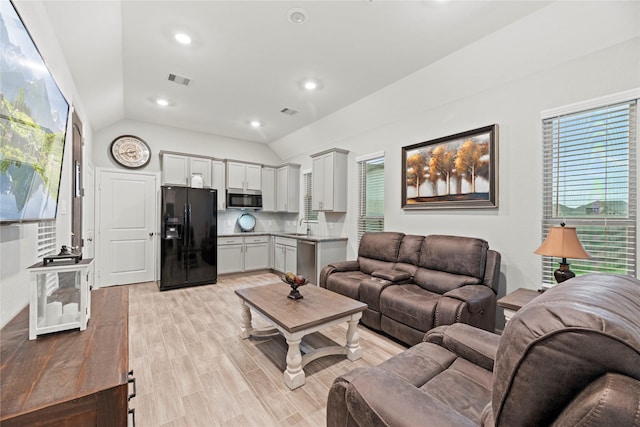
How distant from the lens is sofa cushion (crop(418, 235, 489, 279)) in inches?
110

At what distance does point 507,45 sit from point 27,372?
153 inches

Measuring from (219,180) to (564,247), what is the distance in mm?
5503

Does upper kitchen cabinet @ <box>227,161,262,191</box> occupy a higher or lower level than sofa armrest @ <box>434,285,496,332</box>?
higher

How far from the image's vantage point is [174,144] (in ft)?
18.3

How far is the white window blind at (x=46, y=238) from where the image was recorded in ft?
5.59

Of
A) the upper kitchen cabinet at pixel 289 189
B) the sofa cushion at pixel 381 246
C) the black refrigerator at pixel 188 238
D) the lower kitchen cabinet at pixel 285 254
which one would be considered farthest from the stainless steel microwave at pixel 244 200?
the sofa cushion at pixel 381 246

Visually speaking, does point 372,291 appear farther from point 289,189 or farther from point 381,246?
point 289,189

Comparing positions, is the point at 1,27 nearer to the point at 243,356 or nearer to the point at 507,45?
the point at 243,356

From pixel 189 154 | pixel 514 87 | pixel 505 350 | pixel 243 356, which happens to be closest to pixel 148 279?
pixel 189 154

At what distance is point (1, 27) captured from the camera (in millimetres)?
1023

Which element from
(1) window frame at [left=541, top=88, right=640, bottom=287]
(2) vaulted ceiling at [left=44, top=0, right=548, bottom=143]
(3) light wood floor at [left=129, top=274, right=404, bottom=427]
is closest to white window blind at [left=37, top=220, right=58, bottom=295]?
(3) light wood floor at [left=129, top=274, right=404, bottom=427]

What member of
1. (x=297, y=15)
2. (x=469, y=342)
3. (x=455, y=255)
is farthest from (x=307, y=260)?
(x=297, y=15)

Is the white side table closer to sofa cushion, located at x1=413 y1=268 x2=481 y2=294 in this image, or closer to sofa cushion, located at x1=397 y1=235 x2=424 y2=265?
sofa cushion, located at x1=413 y1=268 x2=481 y2=294

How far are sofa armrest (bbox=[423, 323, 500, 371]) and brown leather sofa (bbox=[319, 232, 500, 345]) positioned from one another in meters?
0.70
